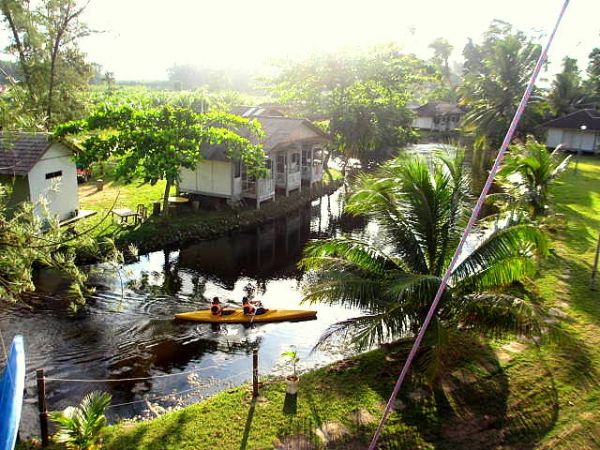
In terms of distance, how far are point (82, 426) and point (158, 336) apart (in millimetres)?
4501

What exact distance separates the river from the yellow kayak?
16 centimetres

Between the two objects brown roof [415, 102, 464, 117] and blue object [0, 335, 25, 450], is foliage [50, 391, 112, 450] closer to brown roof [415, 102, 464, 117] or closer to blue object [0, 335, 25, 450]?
blue object [0, 335, 25, 450]

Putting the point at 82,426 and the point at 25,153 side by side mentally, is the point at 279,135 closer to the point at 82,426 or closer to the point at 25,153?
the point at 25,153

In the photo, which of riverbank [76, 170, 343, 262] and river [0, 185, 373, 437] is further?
riverbank [76, 170, 343, 262]

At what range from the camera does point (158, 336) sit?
11.6 m

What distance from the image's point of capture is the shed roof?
36.8m

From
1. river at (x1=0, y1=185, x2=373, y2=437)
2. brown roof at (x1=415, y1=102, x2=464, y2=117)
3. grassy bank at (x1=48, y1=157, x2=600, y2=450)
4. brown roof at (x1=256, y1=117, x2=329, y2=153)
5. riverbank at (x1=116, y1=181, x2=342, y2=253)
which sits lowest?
river at (x1=0, y1=185, x2=373, y2=437)

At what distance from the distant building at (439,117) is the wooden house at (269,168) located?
31234 millimetres

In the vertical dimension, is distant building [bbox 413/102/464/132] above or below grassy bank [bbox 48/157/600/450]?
above

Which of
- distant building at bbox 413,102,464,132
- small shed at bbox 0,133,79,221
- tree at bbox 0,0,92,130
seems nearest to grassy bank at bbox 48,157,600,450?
small shed at bbox 0,133,79,221

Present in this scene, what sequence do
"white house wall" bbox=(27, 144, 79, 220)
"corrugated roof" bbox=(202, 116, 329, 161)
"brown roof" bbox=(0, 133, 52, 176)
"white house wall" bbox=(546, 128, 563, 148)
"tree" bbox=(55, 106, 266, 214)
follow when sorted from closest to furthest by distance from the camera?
"brown roof" bbox=(0, 133, 52, 176) → "white house wall" bbox=(27, 144, 79, 220) → "tree" bbox=(55, 106, 266, 214) → "corrugated roof" bbox=(202, 116, 329, 161) → "white house wall" bbox=(546, 128, 563, 148)

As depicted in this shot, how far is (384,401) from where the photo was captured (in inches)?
334

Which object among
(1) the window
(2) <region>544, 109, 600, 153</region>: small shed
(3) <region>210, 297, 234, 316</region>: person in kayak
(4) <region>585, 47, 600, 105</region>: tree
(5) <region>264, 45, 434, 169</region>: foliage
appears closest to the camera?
(3) <region>210, 297, 234, 316</region>: person in kayak

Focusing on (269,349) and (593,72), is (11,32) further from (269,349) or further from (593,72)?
(593,72)
